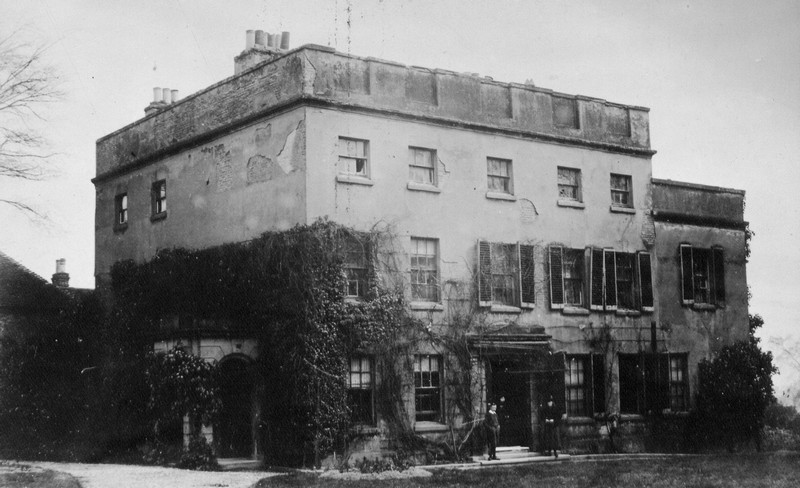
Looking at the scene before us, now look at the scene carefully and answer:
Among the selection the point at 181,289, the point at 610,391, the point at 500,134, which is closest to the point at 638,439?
the point at 610,391

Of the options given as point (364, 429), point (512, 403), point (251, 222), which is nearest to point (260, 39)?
point (251, 222)

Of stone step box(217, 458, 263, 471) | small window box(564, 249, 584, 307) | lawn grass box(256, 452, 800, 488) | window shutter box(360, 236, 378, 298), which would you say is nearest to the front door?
lawn grass box(256, 452, 800, 488)

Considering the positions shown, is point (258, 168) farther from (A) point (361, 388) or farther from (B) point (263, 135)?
(A) point (361, 388)

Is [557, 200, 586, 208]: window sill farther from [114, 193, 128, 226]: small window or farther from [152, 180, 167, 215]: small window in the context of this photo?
[114, 193, 128, 226]: small window

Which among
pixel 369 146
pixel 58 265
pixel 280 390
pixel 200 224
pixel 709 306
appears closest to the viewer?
pixel 280 390

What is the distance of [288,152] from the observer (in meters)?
26.3

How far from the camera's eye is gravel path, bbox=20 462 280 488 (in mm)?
19141

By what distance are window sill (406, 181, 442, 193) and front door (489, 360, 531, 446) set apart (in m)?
5.32

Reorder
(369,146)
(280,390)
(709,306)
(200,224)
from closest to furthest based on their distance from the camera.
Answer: (280,390), (369,146), (200,224), (709,306)

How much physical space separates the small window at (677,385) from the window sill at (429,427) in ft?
29.4

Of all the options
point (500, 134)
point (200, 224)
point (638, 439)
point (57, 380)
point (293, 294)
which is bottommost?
point (638, 439)

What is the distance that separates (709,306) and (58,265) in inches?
1107

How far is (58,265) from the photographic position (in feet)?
148

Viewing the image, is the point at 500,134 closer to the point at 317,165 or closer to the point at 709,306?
the point at 317,165
